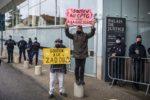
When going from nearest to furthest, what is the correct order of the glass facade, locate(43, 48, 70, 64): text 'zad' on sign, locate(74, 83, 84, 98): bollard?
locate(74, 83, 84, 98): bollard
locate(43, 48, 70, 64): text 'zad' on sign
the glass facade

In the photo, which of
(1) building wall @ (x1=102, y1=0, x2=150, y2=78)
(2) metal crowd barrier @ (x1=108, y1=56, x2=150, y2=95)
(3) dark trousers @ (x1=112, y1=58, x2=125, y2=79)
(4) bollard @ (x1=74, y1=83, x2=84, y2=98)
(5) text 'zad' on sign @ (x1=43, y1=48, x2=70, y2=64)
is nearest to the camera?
(4) bollard @ (x1=74, y1=83, x2=84, y2=98)

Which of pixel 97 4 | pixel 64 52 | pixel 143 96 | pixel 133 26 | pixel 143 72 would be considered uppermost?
pixel 97 4

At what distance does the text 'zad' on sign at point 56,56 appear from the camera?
34.5ft

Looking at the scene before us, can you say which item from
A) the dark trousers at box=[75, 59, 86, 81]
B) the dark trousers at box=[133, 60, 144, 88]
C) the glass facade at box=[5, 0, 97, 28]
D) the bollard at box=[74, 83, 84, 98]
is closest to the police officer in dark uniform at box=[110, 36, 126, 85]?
the dark trousers at box=[133, 60, 144, 88]

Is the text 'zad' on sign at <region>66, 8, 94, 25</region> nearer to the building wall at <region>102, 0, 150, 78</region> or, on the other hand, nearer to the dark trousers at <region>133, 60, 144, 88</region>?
the dark trousers at <region>133, 60, 144, 88</region>

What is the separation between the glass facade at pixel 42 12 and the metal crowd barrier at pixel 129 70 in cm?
372

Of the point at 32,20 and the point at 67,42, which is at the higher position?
the point at 32,20

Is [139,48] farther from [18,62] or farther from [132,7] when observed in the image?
[18,62]

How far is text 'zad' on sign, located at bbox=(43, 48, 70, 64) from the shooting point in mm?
10508

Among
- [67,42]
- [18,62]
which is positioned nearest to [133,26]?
[67,42]

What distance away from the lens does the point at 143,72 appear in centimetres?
1168

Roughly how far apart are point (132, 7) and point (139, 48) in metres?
3.65

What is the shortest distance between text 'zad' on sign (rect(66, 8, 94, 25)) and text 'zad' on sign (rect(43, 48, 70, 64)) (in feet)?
3.35

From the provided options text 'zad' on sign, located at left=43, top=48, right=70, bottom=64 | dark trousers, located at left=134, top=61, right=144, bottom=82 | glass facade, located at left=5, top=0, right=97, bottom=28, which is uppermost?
glass facade, located at left=5, top=0, right=97, bottom=28
